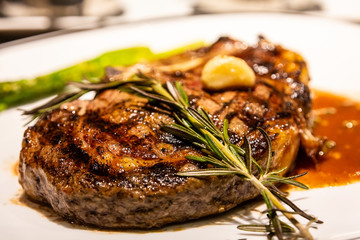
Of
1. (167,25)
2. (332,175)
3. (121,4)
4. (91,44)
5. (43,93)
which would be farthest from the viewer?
(121,4)

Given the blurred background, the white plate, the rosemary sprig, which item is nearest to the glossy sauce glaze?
the white plate

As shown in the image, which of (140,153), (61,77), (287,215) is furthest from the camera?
(61,77)

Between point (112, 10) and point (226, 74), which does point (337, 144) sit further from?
point (112, 10)

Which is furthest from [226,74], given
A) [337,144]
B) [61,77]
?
[61,77]

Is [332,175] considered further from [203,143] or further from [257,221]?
[203,143]

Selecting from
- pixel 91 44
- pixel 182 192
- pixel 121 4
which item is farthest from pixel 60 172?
pixel 121 4

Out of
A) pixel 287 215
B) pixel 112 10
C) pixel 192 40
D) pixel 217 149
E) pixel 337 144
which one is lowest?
pixel 287 215
